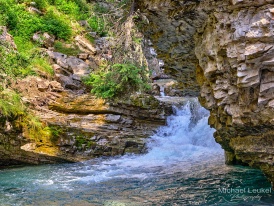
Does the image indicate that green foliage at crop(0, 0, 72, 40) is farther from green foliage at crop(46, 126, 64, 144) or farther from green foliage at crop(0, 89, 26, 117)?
green foliage at crop(46, 126, 64, 144)

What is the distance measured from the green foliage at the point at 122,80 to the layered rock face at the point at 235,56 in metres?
1.74

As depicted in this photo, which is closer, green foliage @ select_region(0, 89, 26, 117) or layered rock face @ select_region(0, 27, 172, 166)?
green foliage @ select_region(0, 89, 26, 117)

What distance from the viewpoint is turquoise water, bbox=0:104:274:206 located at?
6508mm

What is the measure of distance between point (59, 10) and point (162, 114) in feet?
39.1

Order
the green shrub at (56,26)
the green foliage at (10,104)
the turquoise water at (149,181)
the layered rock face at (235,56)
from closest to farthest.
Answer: the layered rock face at (235,56)
the turquoise water at (149,181)
the green foliage at (10,104)
the green shrub at (56,26)

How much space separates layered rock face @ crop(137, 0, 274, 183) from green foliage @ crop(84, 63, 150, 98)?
1736 mm

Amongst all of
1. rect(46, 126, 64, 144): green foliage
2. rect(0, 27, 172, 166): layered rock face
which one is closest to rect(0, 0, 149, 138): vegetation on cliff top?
rect(46, 126, 64, 144): green foliage

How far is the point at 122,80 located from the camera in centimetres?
935

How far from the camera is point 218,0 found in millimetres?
5289

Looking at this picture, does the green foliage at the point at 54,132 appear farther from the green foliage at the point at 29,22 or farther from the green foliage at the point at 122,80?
the green foliage at the point at 29,22

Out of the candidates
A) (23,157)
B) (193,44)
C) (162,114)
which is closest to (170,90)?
(162,114)

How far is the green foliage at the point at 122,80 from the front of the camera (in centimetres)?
897

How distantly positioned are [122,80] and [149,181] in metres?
2.93

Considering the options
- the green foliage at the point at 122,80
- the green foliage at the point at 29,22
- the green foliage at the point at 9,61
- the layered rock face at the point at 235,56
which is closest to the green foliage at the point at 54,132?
the green foliage at the point at 122,80
